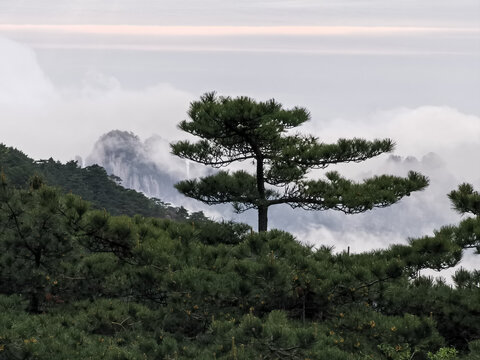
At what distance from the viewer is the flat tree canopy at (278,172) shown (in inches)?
515

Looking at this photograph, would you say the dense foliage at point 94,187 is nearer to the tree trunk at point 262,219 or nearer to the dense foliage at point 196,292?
the tree trunk at point 262,219

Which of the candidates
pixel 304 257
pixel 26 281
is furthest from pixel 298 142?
pixel 26 281

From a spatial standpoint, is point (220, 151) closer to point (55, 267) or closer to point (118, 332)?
point (55, 267)

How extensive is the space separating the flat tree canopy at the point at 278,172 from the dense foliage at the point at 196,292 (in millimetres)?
5071

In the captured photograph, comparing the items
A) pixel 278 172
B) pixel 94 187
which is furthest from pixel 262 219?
pixel 94 187

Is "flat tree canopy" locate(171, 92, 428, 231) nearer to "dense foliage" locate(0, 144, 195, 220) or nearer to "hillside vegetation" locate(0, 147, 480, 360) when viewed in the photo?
"hillside vegetation" locate(0, 147, 480, 360)

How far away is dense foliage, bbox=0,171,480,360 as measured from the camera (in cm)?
605

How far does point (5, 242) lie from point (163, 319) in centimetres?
233

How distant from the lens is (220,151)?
551 inches

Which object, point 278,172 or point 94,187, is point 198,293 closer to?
point 278,172

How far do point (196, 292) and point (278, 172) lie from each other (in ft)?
25.7

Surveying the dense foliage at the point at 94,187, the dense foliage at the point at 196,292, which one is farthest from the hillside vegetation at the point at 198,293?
the dense foliage at the point at 94,187

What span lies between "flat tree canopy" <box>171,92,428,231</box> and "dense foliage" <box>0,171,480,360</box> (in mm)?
5071

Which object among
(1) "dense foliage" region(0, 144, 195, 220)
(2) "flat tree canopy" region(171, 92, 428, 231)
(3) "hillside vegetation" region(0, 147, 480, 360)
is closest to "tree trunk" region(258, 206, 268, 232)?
(2) "flat tree canopy" region(171, 92, 428, 231)
